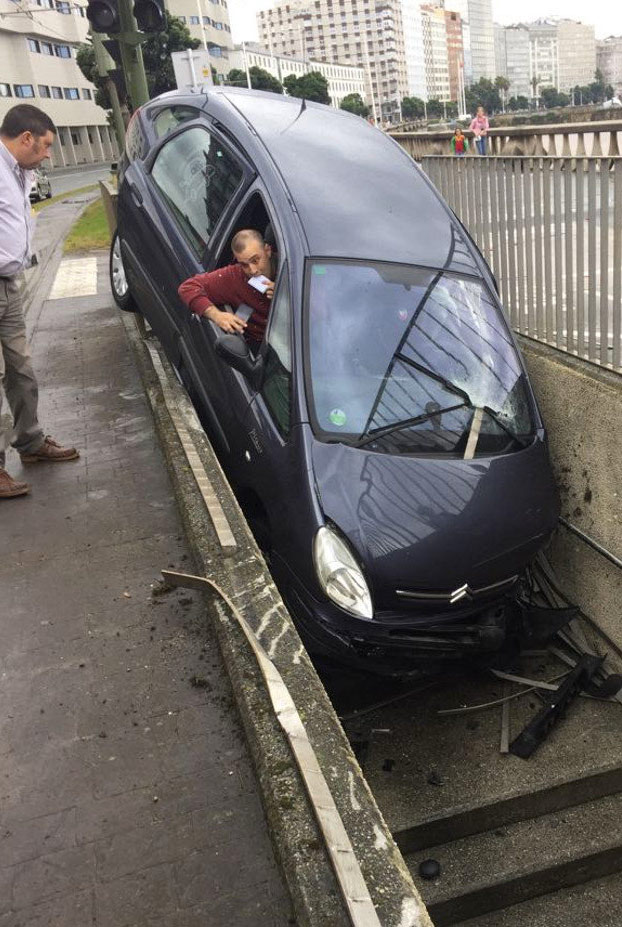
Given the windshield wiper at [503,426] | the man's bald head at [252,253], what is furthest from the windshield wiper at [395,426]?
the man's bald head at [252,253]

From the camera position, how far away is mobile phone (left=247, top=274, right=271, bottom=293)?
15.7 feet

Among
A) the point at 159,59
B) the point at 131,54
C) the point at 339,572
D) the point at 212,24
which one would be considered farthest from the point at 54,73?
the point at 339,572

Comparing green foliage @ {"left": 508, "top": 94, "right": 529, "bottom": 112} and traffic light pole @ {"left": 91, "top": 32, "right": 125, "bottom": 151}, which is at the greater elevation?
traffic light pole @ {"left": 91, "top": 32, "right": 125, "bottom": 151}

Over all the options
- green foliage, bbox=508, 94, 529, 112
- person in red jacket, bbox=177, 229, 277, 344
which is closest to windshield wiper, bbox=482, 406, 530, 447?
person in red jacket, bbox=177, 229, 277, 344

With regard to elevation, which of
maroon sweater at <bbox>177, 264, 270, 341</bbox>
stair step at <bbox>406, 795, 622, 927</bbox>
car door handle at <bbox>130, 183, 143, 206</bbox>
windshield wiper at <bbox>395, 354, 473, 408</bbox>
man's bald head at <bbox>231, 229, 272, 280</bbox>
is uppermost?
car door handle at <bbox>130, 183, 143, 206</bbox>

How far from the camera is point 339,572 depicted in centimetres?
391

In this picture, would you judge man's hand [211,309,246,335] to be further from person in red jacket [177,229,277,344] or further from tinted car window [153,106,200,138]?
tinted car window [153,106,200,138]

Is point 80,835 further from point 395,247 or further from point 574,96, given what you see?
point 574,96

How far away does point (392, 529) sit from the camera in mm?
3988

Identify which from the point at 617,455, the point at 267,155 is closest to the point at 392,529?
the point at 617,455

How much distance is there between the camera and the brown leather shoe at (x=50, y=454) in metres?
5.35

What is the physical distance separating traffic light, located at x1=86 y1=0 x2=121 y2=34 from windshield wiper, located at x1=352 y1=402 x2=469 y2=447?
6.82m

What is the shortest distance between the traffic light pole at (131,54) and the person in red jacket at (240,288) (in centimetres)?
593

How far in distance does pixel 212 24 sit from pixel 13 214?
99.6m
